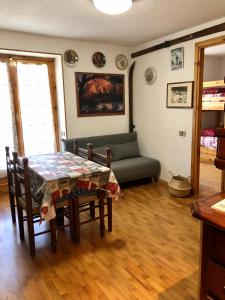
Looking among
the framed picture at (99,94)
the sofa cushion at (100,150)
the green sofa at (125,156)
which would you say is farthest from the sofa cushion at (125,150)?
the framed picture at (99,94)

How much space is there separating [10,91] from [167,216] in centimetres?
305

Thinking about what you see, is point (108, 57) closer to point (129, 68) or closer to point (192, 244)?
point (129, 68)

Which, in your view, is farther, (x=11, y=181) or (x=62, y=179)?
(x=11, y=181)

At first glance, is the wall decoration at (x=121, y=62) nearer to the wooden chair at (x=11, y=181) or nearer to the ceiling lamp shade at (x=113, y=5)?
the ceiling lamp shade at (x=113, y=5)

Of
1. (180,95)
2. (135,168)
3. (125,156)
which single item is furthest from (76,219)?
(180,95)

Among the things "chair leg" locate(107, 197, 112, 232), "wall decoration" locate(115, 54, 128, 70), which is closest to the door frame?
"wall decoration" locate(115, 54, 128, 70)

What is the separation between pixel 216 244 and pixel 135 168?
9.82 ft

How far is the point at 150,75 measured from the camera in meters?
4.28

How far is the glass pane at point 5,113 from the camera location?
3.83 meters

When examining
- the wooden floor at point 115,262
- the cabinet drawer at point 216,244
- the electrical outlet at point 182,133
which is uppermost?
the electrical outlet at point 182,133

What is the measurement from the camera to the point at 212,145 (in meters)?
5.68

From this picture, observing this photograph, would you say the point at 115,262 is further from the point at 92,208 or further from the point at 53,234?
the point at 92,208

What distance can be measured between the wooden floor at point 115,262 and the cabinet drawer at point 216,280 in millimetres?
827

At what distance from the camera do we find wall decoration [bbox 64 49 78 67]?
402cm
